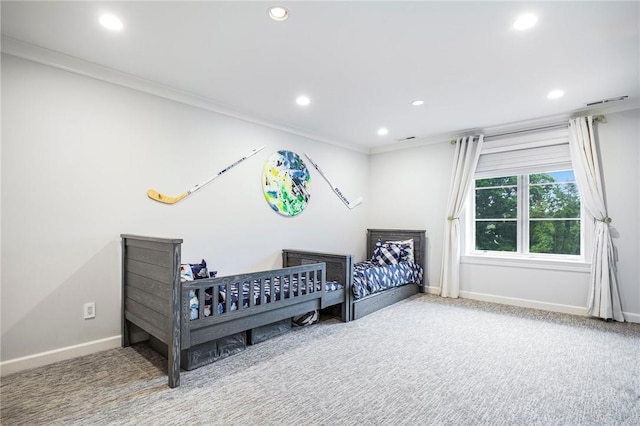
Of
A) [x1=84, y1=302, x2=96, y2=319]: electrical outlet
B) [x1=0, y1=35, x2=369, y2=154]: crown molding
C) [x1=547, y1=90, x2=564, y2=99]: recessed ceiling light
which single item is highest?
[x1=547, y1=90, x2=564, y2=99]: recessed ceiling light

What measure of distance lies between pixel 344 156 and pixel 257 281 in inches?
117

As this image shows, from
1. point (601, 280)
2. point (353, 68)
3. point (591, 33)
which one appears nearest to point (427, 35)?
point (353, 68)

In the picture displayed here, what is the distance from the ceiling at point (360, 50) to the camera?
6.37 feet

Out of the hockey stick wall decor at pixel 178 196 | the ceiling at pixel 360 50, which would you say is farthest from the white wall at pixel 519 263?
the hockey stick wall decor at pixel 178 196

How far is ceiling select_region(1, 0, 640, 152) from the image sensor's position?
6.37 ft

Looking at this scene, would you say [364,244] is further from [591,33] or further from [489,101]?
[591,33]

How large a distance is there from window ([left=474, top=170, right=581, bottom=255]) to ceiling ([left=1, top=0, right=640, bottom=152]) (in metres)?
0.97

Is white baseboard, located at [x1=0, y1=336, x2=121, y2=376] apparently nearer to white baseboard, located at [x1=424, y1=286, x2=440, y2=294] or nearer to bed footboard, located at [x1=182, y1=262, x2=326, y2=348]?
bed footboard, located at [x1=182, y1=262, x2=326, y2=348]

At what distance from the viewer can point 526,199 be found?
13.8 feet

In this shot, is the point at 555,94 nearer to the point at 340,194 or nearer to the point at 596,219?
the point at 596,219

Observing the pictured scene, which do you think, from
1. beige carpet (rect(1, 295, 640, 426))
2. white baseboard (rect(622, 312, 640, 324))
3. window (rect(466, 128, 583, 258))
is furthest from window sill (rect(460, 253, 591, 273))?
beige carpet (rect(1, 295, 640, 426))

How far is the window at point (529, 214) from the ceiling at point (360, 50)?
0.97 meters

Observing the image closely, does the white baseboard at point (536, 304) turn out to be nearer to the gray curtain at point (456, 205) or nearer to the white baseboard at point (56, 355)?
the gray curtain at point (456, 205)

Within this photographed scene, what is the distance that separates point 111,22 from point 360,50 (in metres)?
1.70
